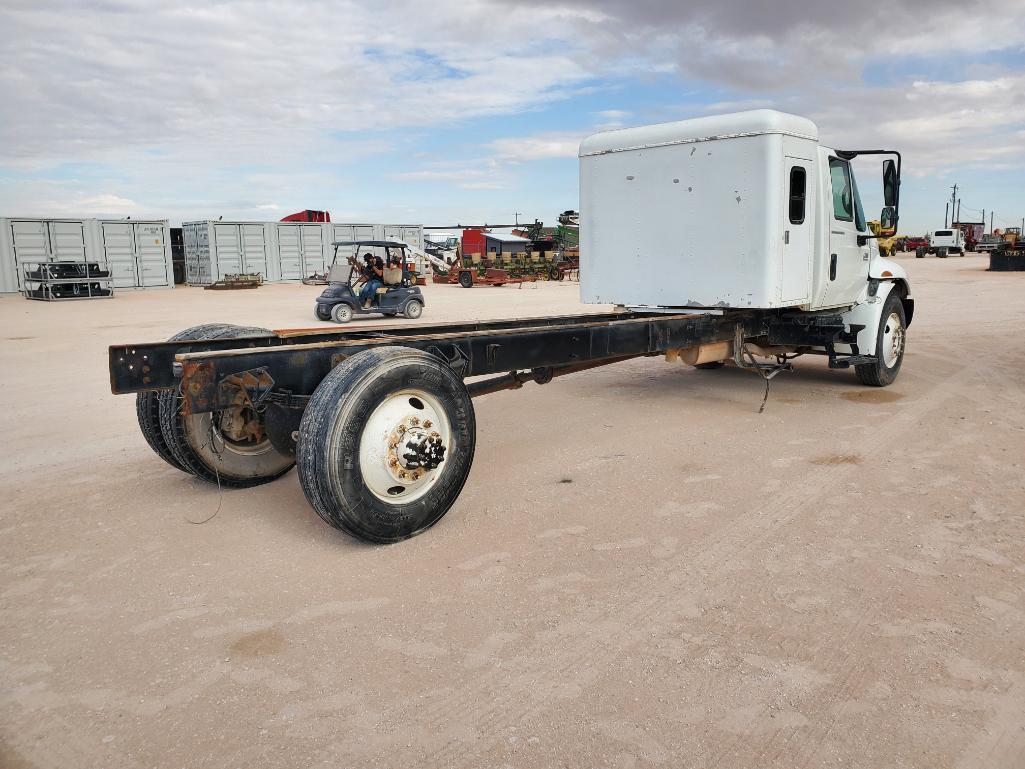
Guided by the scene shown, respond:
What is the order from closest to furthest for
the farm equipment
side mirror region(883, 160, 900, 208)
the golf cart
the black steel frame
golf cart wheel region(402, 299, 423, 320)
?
1. the black steel frame
2. side mirror region(883, 160, 900, 208)
3. the golf cart
4. golf cart wheel region(402, 299, 423, 320)
5. the farm equipment

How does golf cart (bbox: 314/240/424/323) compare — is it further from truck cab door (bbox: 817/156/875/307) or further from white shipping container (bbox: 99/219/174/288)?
white shipping container (bbox: 99/219/174/288)

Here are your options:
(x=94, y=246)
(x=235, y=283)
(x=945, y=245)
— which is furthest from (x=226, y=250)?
(x=945, y=245)

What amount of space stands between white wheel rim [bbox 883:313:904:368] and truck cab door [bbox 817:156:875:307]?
1.97 ft

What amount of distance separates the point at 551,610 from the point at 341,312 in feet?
44.8

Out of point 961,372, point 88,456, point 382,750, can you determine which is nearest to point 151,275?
point 88,456

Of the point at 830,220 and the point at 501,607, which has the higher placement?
the point at 830,220

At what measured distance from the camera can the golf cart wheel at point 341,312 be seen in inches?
643

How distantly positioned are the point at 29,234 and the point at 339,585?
3009 centimetres

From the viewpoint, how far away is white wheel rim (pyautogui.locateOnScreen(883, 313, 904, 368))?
8.53 meters

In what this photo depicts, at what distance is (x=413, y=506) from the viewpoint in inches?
170

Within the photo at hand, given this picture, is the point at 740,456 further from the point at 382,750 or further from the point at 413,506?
the point at 382,750

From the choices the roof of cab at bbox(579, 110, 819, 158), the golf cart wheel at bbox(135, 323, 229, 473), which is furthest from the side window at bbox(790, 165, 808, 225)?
the golf cart wheel at bbox(135, 323, 229, 473)

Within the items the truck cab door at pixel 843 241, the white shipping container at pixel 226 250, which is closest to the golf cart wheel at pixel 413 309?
the truck cab door at pixel 843 241

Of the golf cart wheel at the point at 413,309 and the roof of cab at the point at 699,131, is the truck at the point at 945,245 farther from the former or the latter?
the roof of cab at the point at 699,131
